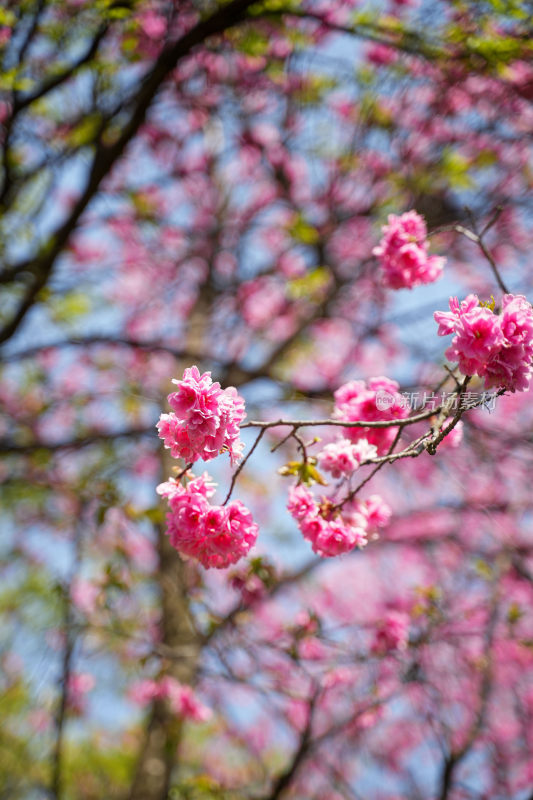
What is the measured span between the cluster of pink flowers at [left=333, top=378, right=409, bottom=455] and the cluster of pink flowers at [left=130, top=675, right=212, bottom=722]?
8.69ft

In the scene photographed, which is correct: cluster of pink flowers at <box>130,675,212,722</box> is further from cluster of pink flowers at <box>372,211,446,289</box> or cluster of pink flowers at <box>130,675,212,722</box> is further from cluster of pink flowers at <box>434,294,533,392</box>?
cluster of pink flowers at <box>434,294,533,392</box>

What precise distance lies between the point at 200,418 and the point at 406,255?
1.29 m

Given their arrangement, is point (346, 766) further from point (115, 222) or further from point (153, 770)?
point (115, 222)

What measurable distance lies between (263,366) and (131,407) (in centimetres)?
134

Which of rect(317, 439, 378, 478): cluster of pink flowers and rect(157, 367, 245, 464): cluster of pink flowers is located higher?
rect(157, 367, 245, 464): cluster of pink flowers

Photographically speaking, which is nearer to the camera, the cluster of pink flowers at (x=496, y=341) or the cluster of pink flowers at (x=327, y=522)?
the cluster of pink flowers at (x=496, y=341)

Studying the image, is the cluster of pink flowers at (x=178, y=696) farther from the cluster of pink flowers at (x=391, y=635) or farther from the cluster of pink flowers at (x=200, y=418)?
the cluster of pink flowers at (x=200, y=418)

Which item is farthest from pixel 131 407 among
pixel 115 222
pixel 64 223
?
pixel 64 223

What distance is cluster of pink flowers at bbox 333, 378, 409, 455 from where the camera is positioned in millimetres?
2162

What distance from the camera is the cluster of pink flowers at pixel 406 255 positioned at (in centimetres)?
244

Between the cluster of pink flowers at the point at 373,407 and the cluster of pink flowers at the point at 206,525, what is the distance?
0.55 metres

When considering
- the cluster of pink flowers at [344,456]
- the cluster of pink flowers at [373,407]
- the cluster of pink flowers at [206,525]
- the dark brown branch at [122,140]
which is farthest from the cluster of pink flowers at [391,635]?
the dark brown branch at [122,140]

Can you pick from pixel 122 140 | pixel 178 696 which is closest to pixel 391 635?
pixel 178 696

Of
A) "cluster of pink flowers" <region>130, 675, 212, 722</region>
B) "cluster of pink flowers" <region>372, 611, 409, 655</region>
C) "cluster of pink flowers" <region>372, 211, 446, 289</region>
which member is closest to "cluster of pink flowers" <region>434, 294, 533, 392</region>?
"cluster of pink flowers" <region>372, 211, 446, 289</region>
